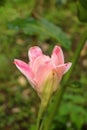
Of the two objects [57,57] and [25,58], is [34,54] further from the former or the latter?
[25,58]

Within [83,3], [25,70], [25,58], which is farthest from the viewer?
[25,58]

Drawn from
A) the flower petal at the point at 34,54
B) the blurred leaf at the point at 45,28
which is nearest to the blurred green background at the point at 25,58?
the blurred leaf at the point at 45,28

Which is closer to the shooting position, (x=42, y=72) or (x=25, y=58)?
(x=42, y=72)

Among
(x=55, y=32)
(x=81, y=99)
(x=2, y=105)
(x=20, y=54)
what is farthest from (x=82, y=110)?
(x=20, y=54)

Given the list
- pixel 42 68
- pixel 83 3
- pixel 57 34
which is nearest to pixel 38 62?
pixel 42 68

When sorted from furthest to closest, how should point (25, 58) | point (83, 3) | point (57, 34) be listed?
point (25, 58) < point (57, 34) < point (83, 3)

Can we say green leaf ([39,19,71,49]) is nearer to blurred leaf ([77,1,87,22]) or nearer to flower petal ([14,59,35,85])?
blurred leaf ([77,1,87,22])

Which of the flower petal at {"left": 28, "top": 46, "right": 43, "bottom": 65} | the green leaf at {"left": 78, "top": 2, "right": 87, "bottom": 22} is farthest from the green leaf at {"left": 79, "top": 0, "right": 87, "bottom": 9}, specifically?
the flower petal at {"left": 28, "top": 46, "right": 43, "bottom": 65}
